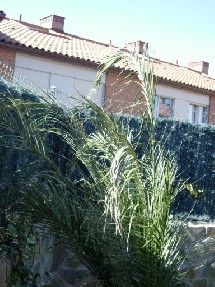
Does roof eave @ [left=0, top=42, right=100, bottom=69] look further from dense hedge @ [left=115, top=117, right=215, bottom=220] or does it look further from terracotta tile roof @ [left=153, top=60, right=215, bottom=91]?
dense hedge @ [left=115, top=117, right=215, bottom=220]

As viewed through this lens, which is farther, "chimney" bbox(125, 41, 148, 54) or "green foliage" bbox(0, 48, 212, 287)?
"chimney" bbox(125, 41, 148, 54)

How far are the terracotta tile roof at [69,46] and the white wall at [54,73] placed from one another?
1.43ft

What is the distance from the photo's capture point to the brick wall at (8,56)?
53.5ft

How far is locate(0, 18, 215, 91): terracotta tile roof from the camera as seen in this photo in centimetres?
1708

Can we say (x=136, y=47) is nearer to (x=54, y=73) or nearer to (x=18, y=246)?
(x=18, y=246)

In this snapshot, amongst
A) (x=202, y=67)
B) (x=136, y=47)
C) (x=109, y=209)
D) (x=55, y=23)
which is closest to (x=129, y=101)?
(x=136, y=47)

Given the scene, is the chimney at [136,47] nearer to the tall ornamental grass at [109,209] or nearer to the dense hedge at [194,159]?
the tall ornamental grass at [109,209]

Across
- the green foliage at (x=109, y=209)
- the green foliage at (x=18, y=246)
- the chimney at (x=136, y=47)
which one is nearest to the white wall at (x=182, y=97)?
the chimney at (x=136, y=47)

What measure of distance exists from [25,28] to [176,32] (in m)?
12.3

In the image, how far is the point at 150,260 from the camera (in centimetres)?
414

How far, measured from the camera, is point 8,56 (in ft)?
53.8

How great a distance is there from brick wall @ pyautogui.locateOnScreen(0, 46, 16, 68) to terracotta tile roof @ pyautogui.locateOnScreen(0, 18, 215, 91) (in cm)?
34

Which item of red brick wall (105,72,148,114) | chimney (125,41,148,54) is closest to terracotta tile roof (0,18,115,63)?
red brick wall (105,72,148,114)

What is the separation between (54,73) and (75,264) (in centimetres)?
1230
